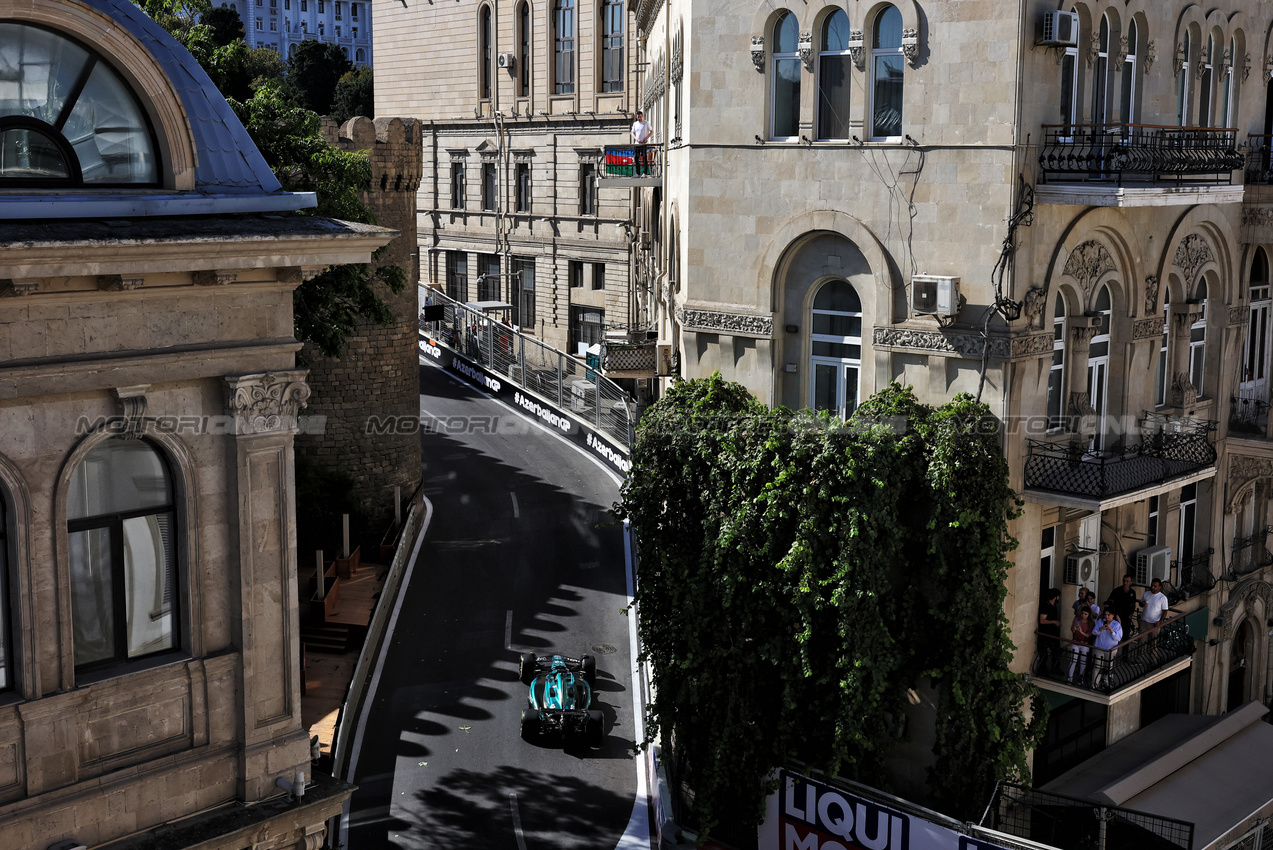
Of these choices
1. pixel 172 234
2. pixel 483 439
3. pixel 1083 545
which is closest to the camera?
pixel 172 234

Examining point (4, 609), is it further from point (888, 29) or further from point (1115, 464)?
point (1115, 464)

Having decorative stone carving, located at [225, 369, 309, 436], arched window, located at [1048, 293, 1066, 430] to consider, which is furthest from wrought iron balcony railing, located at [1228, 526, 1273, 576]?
decorative stone carving, located at [225, 369, 309, 436]

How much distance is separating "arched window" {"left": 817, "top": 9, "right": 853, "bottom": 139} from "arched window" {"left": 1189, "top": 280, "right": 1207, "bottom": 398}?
31.6 feet

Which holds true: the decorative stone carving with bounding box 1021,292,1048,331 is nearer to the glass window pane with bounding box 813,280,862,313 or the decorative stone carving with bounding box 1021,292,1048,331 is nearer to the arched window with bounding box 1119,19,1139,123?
the glass window pane with bounding box 813,280,862,313

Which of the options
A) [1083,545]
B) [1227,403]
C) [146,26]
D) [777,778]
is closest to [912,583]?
[777,778]

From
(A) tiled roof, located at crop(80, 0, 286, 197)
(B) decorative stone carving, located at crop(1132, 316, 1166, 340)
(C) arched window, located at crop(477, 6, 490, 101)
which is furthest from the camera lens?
(C) arched window, located at crop(477, 6, 490, 101)

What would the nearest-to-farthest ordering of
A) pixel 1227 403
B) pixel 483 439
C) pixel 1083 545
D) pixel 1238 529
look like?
pixel 1083 545 → pixel 1227 403 → pixel 1238 529 → pixel 483 439

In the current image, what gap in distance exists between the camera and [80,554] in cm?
1239

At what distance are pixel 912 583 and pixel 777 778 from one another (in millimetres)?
3760

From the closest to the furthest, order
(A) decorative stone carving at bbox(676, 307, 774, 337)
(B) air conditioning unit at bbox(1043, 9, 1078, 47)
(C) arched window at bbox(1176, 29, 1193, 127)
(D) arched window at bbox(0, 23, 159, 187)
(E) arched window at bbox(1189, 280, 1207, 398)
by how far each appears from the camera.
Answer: (D) arched window at bbox(0, 23, 159, 187) → (B) air conditioning unit at bbox(1043, 9, 1078, 47) → (A) decorative stone carving at bbox(676, 307, 774, 337) → (C) arched window at bbox(1176, 29, 1193, 127) → (E) arched window at bbox(1189, 280, 1207, 398)

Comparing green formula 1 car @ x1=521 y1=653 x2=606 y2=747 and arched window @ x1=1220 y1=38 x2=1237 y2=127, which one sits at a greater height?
arched window @ x1=1220 y1=38 x2=1237 y2=127

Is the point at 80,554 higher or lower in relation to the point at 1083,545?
higher

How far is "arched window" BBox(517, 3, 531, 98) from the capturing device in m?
56.2

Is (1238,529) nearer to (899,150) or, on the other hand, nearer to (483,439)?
(899,150)
